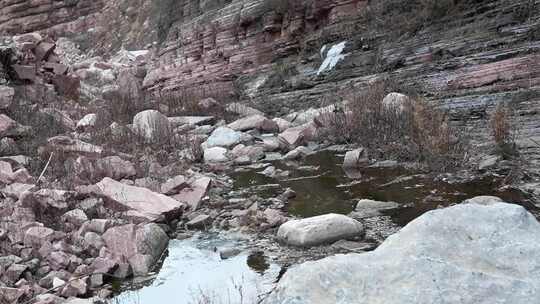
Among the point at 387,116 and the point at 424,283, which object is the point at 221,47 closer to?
the point at 387,116

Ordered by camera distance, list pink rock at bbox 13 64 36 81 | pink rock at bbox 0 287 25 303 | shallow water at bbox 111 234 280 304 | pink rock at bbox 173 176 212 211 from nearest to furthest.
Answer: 1. pink rock at bbox 0 287 25 303
2. shallow water at bbox 111 234 280 304
3. pink rock at bbox 173 176 212 211
4. pink rock at bbox 13 64 36 81

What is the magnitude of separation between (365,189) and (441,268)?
375 centimetres

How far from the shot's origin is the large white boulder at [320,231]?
4.91 m

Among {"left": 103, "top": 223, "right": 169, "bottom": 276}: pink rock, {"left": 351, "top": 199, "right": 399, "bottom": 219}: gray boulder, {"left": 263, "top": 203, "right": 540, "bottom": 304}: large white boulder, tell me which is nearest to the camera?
{"left": 263, "top": 203, "right": 540, "bottom": 304}: large white boulder

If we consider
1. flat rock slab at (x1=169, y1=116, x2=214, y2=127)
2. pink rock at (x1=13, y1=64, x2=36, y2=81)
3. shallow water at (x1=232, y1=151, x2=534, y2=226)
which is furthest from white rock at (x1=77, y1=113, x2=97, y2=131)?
shallow water at (x1=232, y1=151, x2=534, y2=226)

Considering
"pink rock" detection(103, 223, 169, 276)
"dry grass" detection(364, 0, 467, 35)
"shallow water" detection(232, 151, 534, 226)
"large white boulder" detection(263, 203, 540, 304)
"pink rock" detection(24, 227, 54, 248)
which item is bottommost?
"shallow water" detection(232, 151, 534, 226)

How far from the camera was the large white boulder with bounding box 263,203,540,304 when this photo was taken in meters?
2.72

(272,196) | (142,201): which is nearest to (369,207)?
(272,196)

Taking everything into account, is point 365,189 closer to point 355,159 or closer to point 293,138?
point 355,159

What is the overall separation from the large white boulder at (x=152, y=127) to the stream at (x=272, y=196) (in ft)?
7.04

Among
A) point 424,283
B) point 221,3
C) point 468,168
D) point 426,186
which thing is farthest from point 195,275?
point 221,3

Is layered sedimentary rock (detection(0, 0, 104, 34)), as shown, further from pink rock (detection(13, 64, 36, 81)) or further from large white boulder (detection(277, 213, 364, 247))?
large white boulder (detection(277, 213, 364, 247))

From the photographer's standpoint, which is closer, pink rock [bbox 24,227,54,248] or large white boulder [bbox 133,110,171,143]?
pink rock [bbox 24,227,54,248]

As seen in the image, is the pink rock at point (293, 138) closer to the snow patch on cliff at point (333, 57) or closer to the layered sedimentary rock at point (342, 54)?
the layered sedimentary rock at point (342, 54)
